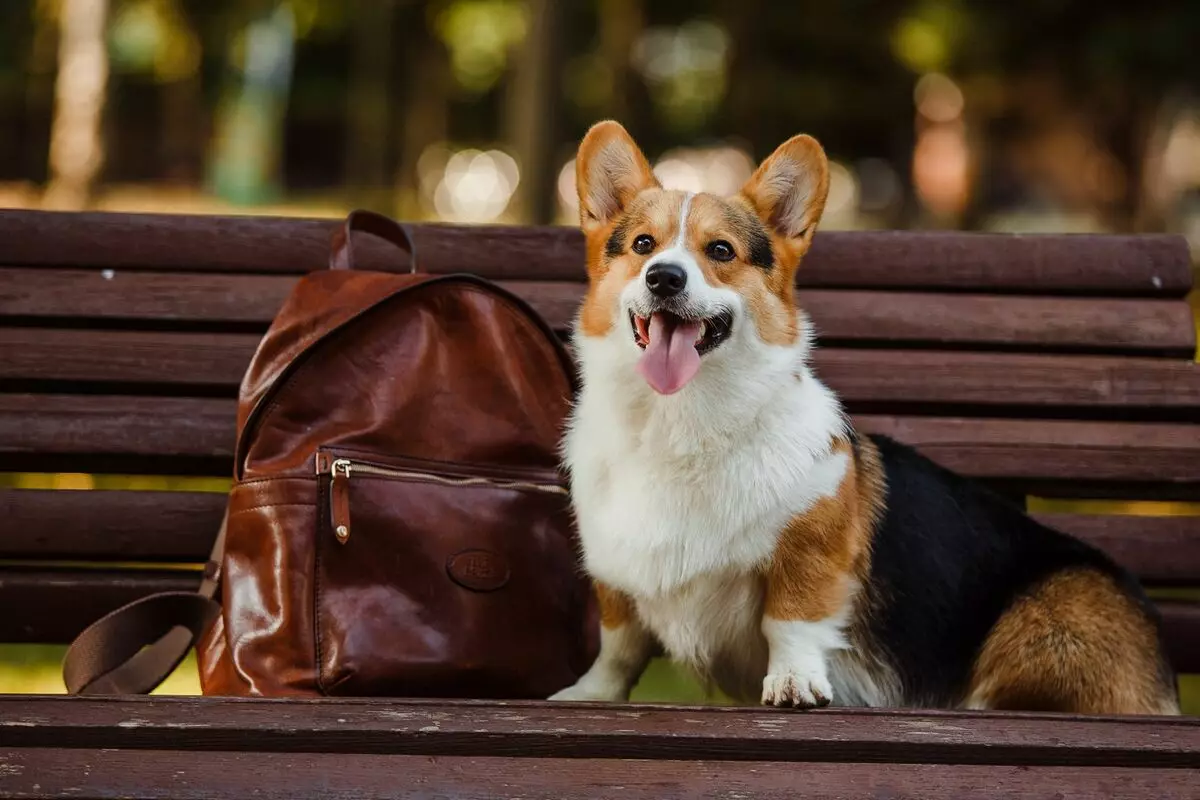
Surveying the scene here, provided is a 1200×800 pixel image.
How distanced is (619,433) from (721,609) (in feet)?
1.25

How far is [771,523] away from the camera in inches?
97.7

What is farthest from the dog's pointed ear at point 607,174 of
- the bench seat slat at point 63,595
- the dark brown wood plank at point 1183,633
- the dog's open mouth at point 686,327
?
the dark brown wood plank at point 1183,633

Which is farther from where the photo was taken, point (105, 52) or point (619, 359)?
point (105, 52)

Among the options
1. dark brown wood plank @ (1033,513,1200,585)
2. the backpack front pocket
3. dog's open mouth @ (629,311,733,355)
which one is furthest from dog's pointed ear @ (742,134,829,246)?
dark brown wood plank @ (1033,513,1200,585)

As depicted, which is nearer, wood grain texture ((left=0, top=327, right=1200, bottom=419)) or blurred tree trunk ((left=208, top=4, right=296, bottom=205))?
wood grain texture ((left=0, top=327, right=1200, bottom=419))

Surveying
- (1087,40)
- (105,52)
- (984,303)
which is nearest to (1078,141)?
(1087,40)

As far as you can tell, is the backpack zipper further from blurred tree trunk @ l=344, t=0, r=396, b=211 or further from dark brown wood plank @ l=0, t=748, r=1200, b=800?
blurred tree trunk @ l=344, t=0, r=396, b=211

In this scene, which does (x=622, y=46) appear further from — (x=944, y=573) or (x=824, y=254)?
(x=944, y=573)

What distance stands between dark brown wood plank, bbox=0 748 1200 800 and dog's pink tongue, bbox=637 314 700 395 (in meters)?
0.75

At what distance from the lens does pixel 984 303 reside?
324 cm

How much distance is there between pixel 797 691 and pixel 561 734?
0.52 meters

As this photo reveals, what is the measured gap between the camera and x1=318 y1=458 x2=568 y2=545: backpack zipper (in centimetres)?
248

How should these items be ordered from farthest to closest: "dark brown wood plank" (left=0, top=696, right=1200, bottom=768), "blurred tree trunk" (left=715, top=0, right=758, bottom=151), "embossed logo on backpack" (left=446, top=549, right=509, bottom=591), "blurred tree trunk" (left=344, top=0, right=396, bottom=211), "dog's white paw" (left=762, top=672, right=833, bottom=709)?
"blurred tree trunk" (left=344, top=0, right=396, bottom=211)
"blurred tree trunk" (left=715, top=0, right=758, bottom=151)
"embossed logo on backpack" (left=446, top=549, right=509, bottom=591)
"dog's white paw" (left=762, top=672, right=833, bottom=709)
"dark brown wood plank" (left=0, top=696, right=1200, bottom=768)

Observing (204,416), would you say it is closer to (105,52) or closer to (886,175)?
(105,52)
